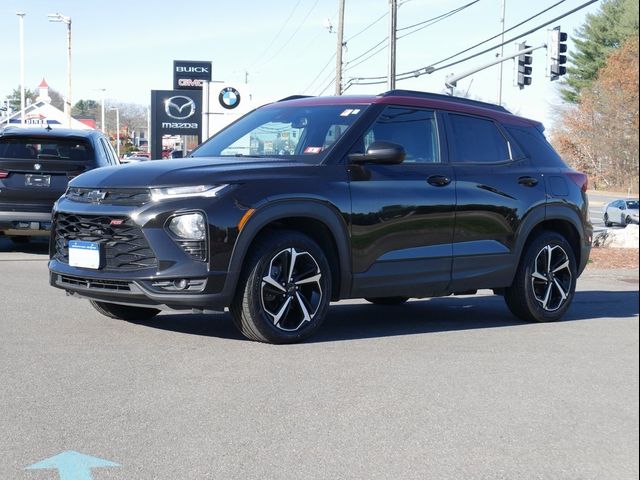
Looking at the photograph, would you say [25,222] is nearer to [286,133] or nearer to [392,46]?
[286,133]

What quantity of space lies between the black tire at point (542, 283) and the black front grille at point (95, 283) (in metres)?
3.25

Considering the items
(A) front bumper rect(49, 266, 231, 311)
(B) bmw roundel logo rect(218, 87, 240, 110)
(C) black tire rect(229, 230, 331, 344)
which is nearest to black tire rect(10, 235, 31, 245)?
(A) front bumper rect(49, 266, 231, 311)

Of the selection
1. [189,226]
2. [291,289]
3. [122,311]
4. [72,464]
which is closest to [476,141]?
[291,289]

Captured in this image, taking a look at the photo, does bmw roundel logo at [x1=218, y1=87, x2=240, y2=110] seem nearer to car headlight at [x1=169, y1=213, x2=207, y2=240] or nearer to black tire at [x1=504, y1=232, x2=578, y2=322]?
black tire at [x1=504, y1=232, x2=578, y2=322]

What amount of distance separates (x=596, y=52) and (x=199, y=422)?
319 cm

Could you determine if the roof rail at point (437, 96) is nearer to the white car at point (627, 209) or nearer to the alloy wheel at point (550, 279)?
the alloy wheel at point (550, 279)

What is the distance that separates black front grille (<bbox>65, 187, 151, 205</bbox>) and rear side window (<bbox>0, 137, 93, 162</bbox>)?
6.43 meters

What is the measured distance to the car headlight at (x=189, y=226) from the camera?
5.92 metres

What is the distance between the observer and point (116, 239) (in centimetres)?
614

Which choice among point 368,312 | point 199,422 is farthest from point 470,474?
point 368,312

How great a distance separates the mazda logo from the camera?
109 ft

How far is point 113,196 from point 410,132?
2399 mm

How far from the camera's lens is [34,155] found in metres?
12.8

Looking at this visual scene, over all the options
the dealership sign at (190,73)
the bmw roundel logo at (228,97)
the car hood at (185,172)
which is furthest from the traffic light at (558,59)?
the dealership sign at (190,73)
